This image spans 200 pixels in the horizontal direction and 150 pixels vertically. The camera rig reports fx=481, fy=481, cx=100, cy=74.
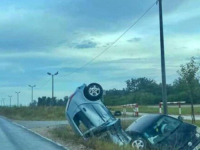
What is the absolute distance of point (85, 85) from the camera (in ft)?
71.4

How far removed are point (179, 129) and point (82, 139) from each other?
526 centimetres

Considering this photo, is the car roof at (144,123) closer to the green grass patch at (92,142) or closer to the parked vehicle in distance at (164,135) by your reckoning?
the parked vehicle in distance at (164,135)

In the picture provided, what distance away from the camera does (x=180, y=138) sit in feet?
52.0

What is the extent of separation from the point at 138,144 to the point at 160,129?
92cm

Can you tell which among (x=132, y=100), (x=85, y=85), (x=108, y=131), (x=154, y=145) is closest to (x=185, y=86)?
(x=85, y=85)

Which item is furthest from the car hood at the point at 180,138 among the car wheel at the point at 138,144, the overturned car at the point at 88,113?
the overturned car at the point at 88,113

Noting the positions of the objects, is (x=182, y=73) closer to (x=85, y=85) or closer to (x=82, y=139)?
(x=85, y=85)

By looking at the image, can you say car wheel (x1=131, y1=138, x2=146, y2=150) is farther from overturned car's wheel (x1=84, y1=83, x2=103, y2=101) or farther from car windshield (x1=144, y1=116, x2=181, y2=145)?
overturned car's wheel (x1=84, y1=83, x2=103, y2=101)

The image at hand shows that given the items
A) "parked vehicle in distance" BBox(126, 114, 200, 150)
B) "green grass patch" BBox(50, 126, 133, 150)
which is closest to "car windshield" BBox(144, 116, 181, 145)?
"parked vehicle in distance" BBox(126, 114, 200, 150)

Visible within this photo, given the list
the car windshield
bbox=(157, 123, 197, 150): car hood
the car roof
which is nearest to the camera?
bbox=(157, 123, 197, 150): car hood

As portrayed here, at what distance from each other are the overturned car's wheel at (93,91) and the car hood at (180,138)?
5.89 m

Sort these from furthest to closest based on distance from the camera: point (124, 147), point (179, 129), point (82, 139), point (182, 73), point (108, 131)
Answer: point (182, 73) < point (82, 139) < point (108, 131) < point (179, 129) < point (124, 147)

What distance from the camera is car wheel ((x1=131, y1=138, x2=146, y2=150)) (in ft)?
52.0

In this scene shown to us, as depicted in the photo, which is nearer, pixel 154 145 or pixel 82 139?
pixel 154 145
